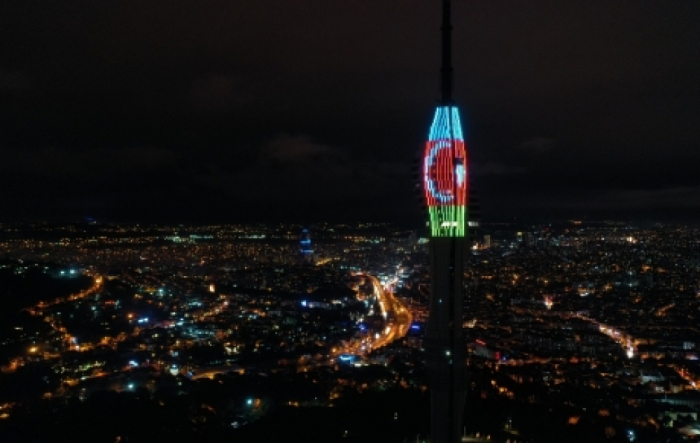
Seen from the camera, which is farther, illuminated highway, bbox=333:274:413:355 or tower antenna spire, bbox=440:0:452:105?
illuminated highway, bbox=333:274:413:355

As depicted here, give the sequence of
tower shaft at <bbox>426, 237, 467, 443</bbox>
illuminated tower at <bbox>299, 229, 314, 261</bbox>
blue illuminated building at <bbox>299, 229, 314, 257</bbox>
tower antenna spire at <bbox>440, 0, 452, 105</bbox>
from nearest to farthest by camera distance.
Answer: tower shaft at <bbox>426, 237, 467, 443</bbox> → tower antenna spire at <bbox>440, 0, 452, 105</bbox> → illuminated tower at <bbox>299, 229, 314, 261</bbox> → blue illuminated building at <bbox>299, 229, 314, 257</bbox>

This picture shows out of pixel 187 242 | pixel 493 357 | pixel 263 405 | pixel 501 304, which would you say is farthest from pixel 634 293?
pixel 187 242

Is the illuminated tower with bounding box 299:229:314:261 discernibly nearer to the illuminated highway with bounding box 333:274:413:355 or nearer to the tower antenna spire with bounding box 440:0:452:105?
the illuminated highway with bounding box 333:274:413:355

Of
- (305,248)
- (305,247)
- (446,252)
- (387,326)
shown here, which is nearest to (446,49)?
(446,252)

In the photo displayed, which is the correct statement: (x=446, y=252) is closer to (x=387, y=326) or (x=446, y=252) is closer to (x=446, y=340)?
(x=446, y=340)

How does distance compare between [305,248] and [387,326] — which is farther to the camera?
[305,248]

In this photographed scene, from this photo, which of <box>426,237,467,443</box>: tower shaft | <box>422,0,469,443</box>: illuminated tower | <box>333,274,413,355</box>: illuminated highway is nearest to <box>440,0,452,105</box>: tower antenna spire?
<box>422,0,469,443</box>: illuminated tower

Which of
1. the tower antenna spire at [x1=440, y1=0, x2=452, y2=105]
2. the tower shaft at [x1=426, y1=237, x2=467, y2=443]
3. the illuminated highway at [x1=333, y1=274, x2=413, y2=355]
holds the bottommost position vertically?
the illuminated highway at [x1=333, y1=274, x2=413, y2=355]

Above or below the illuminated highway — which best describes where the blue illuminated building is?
above

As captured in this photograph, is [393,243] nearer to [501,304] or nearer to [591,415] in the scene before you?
[501,304]
